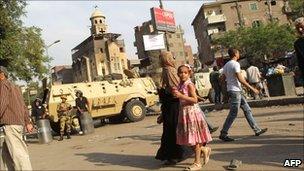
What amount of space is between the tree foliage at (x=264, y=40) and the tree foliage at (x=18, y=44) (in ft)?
111

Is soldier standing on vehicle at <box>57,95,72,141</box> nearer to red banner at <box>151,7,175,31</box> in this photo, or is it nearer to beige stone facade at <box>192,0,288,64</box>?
red banner at <box>151,7,175,31</box>

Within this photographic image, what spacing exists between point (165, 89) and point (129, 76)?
42.3 ft

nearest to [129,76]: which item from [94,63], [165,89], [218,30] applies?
[165,89]

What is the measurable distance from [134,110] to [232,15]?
6681 cm

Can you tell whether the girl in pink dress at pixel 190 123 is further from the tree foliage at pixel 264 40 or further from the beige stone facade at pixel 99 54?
the beige stone facade at pixel 99 54

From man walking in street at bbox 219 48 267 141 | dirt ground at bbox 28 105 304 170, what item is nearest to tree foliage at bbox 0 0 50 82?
dirt ground at bbox 28 105 304 170

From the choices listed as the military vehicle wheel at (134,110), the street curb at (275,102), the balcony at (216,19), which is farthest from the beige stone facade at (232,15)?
the street curb at (275,102)

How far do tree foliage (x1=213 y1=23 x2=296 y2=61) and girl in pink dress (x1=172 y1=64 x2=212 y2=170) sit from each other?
54.6m

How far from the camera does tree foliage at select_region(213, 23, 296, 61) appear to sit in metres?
62.2

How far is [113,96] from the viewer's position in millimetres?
19266

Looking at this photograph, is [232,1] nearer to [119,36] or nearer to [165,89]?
[119,36]

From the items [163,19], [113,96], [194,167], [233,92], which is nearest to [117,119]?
[113,96]

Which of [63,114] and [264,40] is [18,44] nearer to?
[63,114]

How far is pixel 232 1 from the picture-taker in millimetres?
84438
